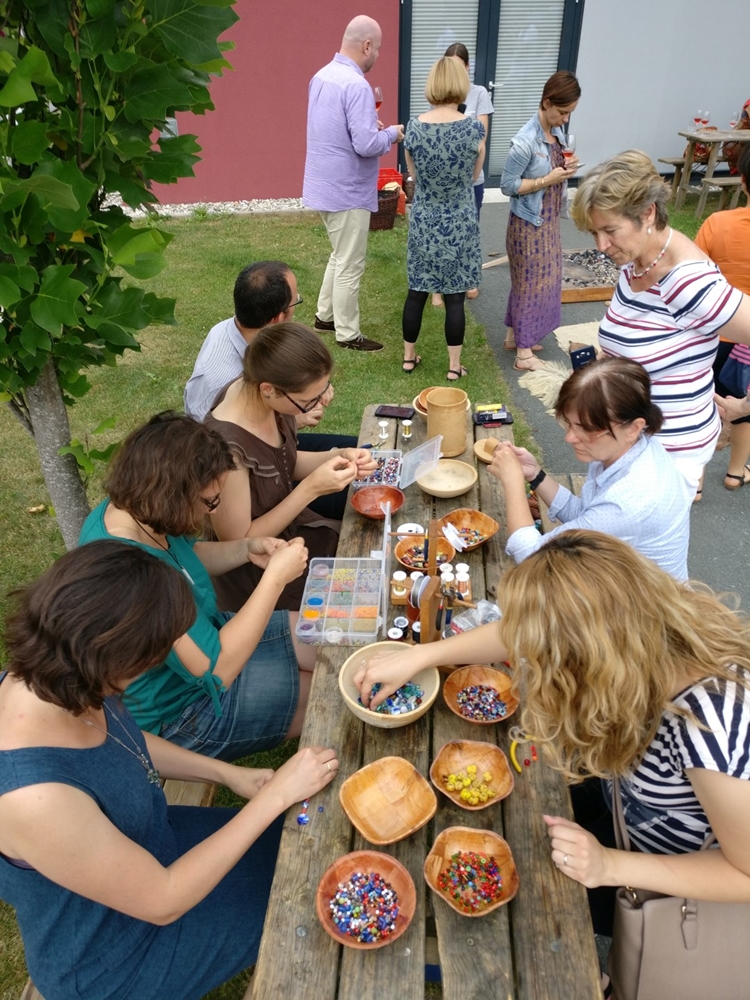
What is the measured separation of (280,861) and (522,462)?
1623 millimetres

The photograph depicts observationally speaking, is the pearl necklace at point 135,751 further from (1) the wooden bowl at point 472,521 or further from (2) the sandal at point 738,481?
(2) the sandal at point 738,481

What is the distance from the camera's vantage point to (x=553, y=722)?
140 cm

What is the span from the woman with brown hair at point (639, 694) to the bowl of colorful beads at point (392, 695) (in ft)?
1.22

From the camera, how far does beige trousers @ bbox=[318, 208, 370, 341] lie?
5.36 metres

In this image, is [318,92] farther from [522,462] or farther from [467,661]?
[467,661]

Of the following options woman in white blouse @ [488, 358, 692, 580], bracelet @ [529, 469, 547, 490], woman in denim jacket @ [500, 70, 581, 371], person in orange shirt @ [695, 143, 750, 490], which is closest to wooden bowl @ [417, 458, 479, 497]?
bracelet @ [529, 469, 547, 490]

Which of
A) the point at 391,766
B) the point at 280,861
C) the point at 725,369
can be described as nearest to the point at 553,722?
the point at 391,766

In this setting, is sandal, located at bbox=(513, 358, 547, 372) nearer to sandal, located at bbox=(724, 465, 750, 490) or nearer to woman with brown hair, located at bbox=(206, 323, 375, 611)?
sandal, located at bbox=(724, 465, 750, 490)

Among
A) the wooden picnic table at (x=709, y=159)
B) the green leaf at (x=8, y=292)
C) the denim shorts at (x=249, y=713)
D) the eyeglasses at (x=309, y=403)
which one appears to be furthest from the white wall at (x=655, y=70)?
the green leaf at (x=8, y=292)

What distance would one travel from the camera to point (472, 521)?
8.14 feet

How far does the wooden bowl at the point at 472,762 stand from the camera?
5.24ft

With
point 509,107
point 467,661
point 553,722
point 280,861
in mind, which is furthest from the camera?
point 509,107

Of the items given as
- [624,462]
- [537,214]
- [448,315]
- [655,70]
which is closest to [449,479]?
[624,462]

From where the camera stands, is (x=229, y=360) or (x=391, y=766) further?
(x=229, y=360)
